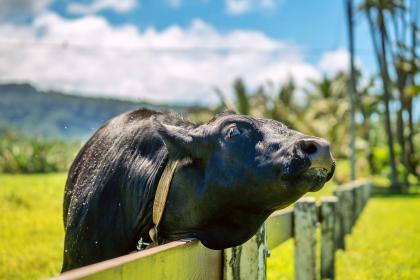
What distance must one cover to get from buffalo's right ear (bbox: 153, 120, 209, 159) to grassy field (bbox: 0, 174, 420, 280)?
388 centimetres

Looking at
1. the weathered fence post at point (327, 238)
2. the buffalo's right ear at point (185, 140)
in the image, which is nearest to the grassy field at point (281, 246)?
the weathered fence post at point (327, 238)

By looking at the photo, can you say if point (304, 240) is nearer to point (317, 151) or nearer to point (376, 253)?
point (317, 151)

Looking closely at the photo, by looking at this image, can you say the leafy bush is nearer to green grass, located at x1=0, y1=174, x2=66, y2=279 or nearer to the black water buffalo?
green grass, located at x1=0, y1=174, x2=66, y2=279

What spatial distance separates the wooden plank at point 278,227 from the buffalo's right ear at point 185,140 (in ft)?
2.91

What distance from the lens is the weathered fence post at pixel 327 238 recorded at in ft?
19.9

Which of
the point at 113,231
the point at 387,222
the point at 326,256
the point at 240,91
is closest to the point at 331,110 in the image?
the point at 240,91

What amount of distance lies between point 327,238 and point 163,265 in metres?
4.27

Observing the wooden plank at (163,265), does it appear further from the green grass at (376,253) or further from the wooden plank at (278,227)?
the green grass at (376,253)

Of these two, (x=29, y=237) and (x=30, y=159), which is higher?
(x=29, y=237)

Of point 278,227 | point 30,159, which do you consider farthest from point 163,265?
point 30,159

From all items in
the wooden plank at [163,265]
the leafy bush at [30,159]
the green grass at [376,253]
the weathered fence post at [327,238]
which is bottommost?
the leafy bush at [30,159]

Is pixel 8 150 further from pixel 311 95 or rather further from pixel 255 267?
pixel 255 267

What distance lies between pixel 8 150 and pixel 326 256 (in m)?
42.2

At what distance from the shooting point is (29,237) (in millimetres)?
9695
